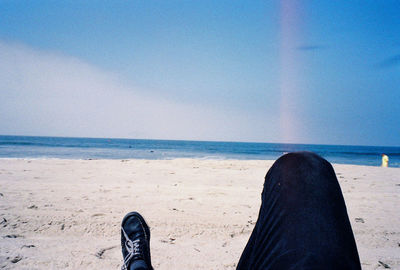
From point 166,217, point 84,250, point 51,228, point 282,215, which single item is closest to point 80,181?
point 51,228

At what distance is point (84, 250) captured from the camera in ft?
6.64

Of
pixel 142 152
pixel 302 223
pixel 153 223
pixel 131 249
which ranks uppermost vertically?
pixel 302 223

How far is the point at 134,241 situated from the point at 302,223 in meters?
1.44

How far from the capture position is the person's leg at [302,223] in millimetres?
815

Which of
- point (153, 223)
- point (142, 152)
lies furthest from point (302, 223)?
point (142, 152)

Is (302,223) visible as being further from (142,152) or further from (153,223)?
(142,152)

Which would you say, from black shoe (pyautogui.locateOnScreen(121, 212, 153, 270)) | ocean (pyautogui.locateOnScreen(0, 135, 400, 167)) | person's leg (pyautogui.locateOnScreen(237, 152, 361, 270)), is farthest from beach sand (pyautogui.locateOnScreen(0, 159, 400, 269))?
ocean (pyautogui.locateOnScreen(0, 135, 400, 167))

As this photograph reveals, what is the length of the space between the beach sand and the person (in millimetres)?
1116

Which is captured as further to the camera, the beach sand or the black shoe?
the beach sand

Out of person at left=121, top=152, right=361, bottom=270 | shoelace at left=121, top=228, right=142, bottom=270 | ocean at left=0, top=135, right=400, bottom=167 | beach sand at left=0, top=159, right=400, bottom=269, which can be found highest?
person at left=121, top=152, right=361, bottom=270

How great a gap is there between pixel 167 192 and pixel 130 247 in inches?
95.0

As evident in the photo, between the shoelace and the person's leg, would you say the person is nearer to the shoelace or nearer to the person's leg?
the person's leg

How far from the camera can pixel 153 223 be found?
8.80ft

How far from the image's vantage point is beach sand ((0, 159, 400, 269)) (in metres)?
1.94
